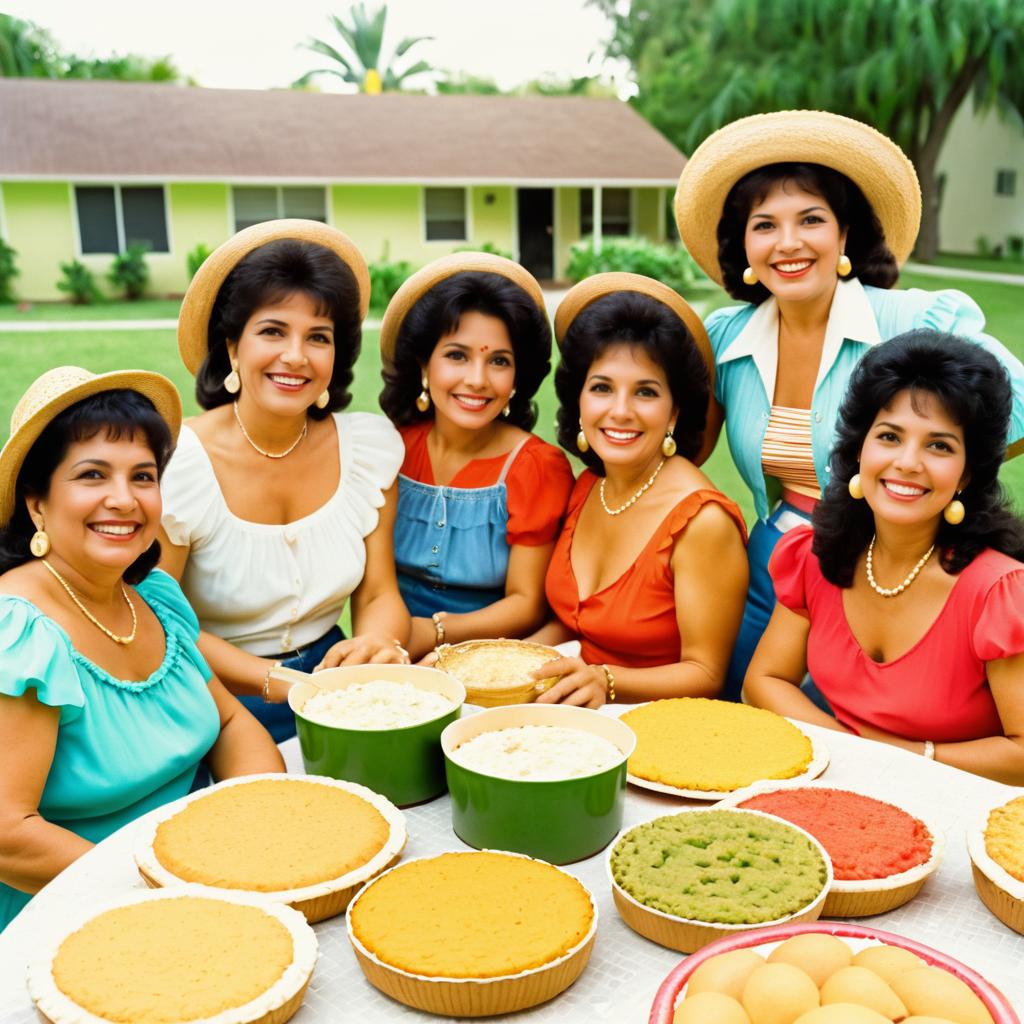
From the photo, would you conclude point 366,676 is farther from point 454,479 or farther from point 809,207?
point 809,207

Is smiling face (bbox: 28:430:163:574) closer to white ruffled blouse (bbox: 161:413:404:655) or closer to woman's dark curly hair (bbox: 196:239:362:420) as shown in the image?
white ruffled blouse (bbox: 161:413:404:655)

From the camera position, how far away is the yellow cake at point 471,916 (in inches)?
61.8

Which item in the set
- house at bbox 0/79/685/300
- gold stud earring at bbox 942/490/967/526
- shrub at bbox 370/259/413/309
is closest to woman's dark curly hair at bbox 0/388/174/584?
gold stud earring at bbox 942/490/967/526

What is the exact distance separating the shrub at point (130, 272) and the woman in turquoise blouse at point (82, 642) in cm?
2166

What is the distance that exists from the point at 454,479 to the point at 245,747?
4.50 feet

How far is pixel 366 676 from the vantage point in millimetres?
2451

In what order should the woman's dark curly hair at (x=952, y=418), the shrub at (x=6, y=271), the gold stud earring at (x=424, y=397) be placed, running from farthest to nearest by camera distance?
the shrub at (x=6, y=271), the gold stud earring at (x=424, y=397), the woman's dark curly hair at (x=952, y=418)

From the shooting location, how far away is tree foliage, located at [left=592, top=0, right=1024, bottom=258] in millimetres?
26375

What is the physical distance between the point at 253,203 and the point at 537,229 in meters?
6.57

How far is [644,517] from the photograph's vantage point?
336 cm

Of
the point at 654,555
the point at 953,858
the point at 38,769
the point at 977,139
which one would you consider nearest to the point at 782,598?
the point at 654,555

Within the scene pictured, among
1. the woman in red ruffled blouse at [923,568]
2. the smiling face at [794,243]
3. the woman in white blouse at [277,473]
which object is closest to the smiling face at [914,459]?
the woman in red ruffled blouse at [923,568]

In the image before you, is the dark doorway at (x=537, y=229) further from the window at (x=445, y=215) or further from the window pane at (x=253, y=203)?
the window pane at (x=253, y=203)

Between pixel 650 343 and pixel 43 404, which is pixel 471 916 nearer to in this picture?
pixel 43 404
